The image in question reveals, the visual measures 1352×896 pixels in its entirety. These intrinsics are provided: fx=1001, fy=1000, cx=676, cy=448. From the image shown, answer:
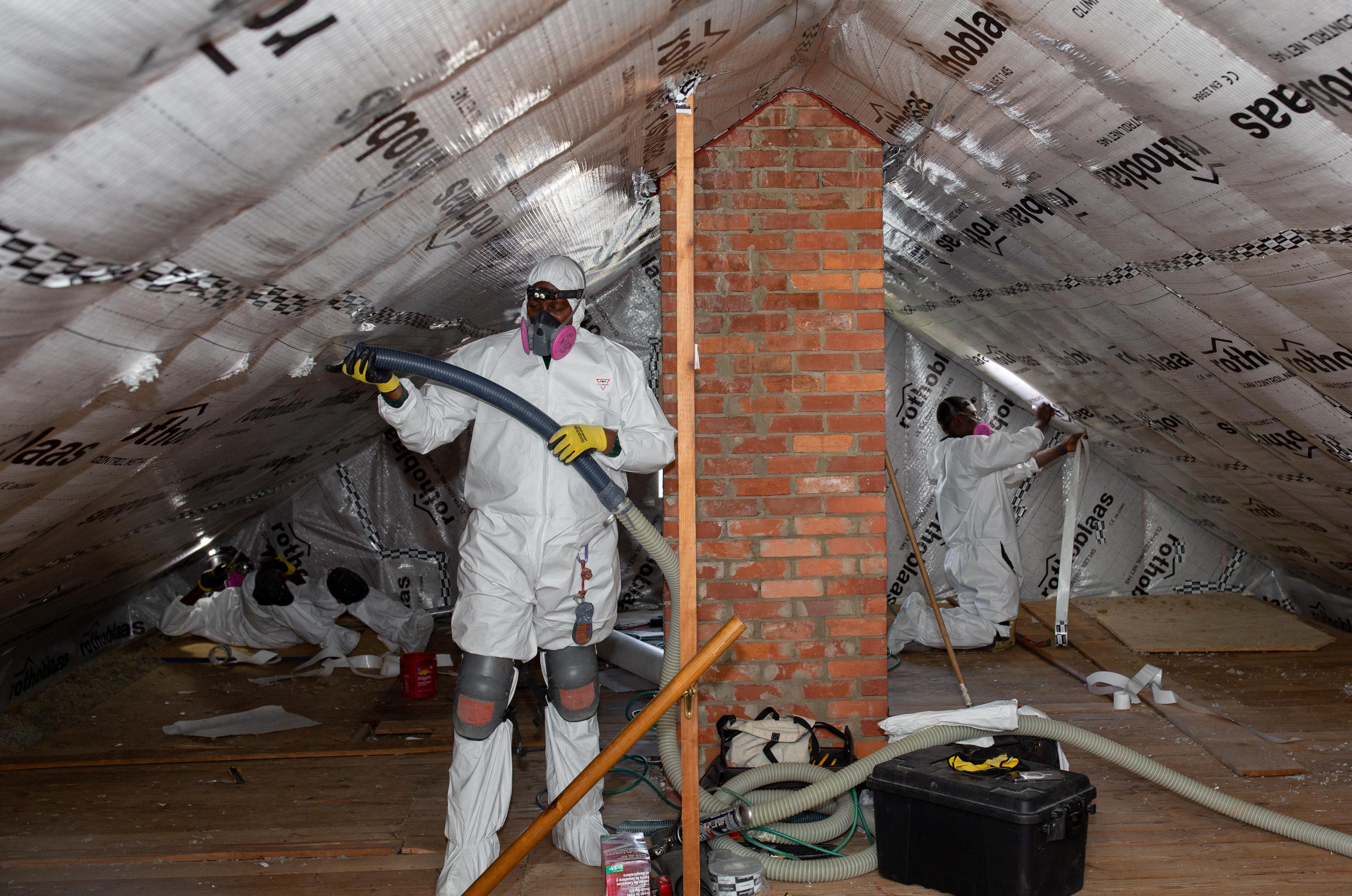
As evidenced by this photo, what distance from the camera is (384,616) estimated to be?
15.4ft

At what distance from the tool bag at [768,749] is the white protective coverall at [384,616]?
223 centimetres

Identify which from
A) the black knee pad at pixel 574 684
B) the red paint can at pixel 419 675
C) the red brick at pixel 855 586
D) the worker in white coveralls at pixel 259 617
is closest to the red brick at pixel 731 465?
the red brick at pixel 855 586

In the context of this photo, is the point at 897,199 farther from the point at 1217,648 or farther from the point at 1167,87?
the point at 1217,648

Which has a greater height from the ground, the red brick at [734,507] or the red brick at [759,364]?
the red brick at [759,364]

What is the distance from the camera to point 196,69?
3.49 ft

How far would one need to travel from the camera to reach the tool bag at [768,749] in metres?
2.68

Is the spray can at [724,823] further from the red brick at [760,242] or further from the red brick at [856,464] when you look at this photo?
the red brick at [760,242]

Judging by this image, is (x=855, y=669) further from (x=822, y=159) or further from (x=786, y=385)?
(x=822, y=159)

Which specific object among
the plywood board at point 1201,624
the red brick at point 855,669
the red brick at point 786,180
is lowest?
the plywood board at point 1201,624

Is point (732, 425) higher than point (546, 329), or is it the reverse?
point (546, 329)

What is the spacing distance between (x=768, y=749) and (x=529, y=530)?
89cm

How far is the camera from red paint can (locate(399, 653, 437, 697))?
383 cm

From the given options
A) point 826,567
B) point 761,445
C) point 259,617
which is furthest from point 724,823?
point 259,617

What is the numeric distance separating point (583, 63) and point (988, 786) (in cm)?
175
